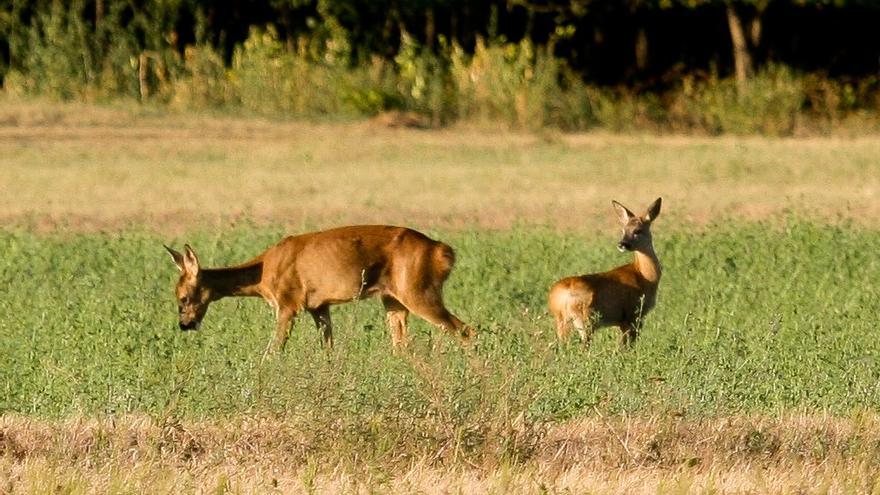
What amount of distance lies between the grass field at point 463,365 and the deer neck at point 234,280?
0.85 feet

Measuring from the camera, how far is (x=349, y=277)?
13750 millimetres

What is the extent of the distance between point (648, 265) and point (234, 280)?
8.93 ft

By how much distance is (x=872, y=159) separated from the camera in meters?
29.1

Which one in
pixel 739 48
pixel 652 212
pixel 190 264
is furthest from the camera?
pixel 739 48

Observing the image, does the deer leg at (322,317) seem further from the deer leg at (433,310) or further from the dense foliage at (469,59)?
the dense foliage at (469,59)

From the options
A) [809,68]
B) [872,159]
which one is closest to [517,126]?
[872,159]

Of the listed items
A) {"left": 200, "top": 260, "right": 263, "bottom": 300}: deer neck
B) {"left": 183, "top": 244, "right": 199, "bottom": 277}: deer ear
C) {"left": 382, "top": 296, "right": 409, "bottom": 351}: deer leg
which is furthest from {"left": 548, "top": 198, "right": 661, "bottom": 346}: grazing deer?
{"left": 183, "top": 244, "right": 199, "bottom": 277}: deer ear

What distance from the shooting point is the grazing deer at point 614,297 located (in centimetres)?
1355

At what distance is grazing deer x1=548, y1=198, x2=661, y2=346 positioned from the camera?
13547 millimetres

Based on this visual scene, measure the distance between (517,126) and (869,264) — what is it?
51.6ft

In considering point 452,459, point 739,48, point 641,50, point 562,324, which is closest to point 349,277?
point 562,324

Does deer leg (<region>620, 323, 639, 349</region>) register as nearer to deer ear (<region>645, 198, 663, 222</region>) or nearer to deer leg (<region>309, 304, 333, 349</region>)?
deer ear (<region>645, 198, 663, 222</region>)

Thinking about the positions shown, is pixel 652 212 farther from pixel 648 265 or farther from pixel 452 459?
pixel 452 459

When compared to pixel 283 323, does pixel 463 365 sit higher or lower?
higher
